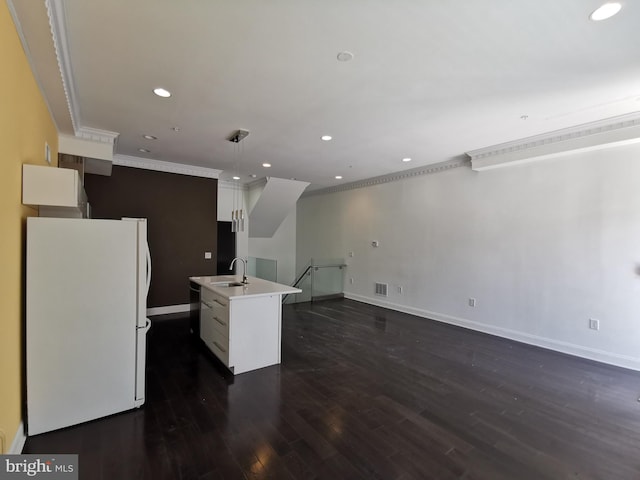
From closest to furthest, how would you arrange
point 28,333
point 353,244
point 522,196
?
point 28,333 < point 522,196 < point 353,244

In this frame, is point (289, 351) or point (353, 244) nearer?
point (289, 351)

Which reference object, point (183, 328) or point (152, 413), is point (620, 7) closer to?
point (152, 413)

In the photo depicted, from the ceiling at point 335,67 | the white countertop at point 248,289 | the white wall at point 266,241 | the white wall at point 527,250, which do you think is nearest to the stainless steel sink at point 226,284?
the white countertop at point 248,289

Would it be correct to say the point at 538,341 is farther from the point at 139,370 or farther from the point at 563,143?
the point at 139,370

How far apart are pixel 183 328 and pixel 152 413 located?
2470mm

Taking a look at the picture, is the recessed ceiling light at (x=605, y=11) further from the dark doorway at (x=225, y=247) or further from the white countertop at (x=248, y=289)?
the dark doorway at (x=225, y=247)

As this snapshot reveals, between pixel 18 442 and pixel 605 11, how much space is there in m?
4.82

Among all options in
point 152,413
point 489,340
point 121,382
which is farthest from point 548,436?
point 121,382

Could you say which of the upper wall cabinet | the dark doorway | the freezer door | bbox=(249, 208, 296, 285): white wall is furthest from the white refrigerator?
bbox=(249, 208, 296, 285): white wall

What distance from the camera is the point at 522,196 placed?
14.6 feet

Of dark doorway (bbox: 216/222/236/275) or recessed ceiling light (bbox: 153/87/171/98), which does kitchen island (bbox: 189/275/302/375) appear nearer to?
recessed ceiling light (bbox: 153/87/171/98)

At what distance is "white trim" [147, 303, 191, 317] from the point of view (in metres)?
5.48

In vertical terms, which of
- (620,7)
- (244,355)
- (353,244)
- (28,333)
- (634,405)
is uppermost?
(620,7)

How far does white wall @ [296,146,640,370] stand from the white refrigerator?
4.88 meters
